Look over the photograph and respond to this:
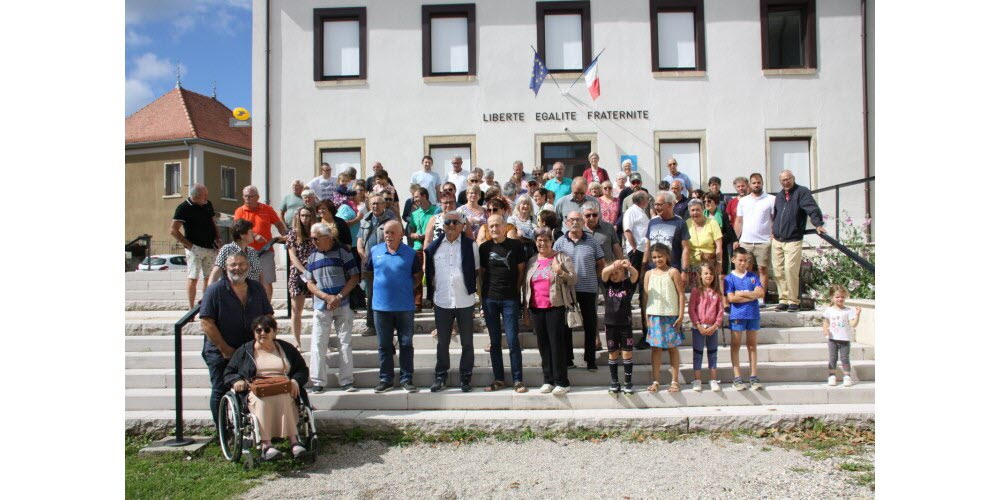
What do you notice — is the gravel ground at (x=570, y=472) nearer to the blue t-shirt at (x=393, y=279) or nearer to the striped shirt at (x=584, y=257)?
the blue t-shirt at (x=393, y=279)

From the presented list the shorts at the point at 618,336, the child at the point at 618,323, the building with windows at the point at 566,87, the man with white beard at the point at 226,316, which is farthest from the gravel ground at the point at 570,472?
the building with windows at the point at 566,87

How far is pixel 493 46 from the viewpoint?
15.3m

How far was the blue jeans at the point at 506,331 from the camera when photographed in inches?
285

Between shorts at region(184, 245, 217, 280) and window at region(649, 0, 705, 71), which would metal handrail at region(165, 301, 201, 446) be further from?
window at region(649, 0, 705, 71)

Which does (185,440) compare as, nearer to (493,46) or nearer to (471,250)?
(471,250)

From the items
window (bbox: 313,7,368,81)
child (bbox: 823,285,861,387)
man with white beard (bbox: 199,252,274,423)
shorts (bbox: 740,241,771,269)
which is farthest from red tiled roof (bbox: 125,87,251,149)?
child (bbox: 823,285,861,387)

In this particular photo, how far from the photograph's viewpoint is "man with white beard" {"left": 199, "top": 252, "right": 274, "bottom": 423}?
6.27 m

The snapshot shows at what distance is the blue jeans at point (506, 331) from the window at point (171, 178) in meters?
30.4

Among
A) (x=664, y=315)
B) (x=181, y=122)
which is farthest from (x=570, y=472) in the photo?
(x=181, y=122)

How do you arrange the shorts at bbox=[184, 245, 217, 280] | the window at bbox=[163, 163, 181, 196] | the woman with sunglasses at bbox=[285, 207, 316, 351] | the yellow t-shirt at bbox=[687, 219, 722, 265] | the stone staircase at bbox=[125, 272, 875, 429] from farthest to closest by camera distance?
the window at bbox=[163, 163, 181, 196] < the shorts at bbox=[184, 245, 217, 280] < the yellow t-shirt at bbox=[687, 219, 722, 265] < the woman with sunglasses at bbox=[285, 207, 316, 351] < the stone staircase at bbox=[125, 272, 875, 429]

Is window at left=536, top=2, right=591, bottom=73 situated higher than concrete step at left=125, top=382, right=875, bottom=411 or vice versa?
window at left=536, top=2, right=591, bottom=73

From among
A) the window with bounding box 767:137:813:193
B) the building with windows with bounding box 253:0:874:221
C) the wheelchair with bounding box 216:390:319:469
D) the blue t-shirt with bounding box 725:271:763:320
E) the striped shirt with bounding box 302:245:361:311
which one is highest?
the building with windows with bounding box 253:0:874:221

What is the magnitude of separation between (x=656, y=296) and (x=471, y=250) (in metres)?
2.00

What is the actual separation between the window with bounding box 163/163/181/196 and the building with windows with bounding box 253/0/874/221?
20727 mm
